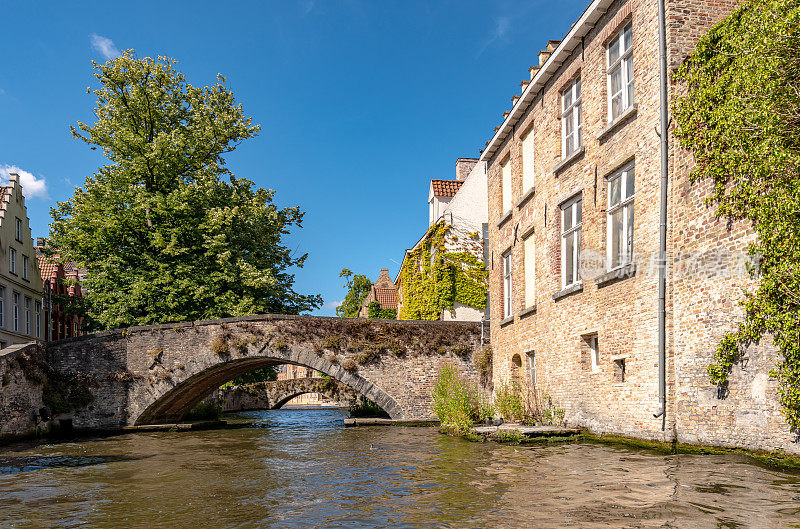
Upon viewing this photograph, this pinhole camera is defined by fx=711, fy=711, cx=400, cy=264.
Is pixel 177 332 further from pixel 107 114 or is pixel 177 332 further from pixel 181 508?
pixel 181 508

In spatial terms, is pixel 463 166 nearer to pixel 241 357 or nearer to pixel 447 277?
pixel 447 277

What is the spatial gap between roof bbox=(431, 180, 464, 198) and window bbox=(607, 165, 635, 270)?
65.9 feet

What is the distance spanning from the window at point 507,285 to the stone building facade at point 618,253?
32 centimetres

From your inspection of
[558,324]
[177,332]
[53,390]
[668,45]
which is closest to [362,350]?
[177,332]

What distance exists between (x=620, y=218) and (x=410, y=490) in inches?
263

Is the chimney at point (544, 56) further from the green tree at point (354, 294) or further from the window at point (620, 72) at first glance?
the green tree at point (354, 294)

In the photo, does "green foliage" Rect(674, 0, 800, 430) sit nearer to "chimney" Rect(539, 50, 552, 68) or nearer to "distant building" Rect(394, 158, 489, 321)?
"chimney" Rect(539, 50, 552, 68)

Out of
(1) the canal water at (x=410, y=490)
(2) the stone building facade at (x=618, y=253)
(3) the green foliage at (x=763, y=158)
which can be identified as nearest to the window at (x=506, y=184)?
(2) the stone building facade at (x=618, y=253)

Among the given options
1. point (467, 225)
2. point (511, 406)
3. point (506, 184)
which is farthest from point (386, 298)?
point (511, 406)

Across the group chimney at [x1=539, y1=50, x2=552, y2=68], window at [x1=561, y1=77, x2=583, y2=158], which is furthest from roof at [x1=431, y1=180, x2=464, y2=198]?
window at [x1=561, y1=77, x2=583, y2=158]

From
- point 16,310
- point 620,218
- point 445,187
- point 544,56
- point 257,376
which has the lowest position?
point 257,376

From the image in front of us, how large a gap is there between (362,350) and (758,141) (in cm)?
1337

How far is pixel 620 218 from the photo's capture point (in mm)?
12258

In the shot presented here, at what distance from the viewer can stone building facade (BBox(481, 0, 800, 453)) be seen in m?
9.33
